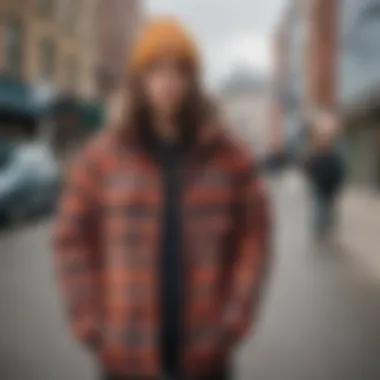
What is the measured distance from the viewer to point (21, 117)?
2.72 feet

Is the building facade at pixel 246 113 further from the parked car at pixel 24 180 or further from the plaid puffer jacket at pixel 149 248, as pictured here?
the parked car at pixel 24 180

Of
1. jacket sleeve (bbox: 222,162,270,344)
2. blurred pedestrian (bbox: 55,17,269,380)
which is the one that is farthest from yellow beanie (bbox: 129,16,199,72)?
jacket sleeve (bbox: 222,162,270,344)

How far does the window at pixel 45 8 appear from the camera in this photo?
2.75 ft

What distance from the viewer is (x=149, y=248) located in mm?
639

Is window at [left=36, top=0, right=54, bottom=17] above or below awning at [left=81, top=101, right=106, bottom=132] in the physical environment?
above

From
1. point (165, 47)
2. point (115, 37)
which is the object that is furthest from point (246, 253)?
point (115, 37)

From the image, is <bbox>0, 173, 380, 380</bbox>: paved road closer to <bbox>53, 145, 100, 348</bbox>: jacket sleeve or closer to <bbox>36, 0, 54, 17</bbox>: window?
<bbox>53, 145, 100, 348</bbox>: jacket sleeve

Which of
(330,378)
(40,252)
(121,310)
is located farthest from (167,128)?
(330,378)

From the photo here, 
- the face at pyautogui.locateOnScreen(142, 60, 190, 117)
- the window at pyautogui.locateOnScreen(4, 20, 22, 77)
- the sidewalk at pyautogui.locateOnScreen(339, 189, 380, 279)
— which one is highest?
the window at pyautogui.locateOnScreen(4, 20, 22, 77)

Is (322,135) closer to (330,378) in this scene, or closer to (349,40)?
(349,40)

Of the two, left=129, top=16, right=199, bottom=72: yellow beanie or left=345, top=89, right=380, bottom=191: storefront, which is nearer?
left=129, top=16, right=199, bottom=72: yellow beanie

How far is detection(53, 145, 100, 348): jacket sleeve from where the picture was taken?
64cm

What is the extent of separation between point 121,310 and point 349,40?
387 millimetres

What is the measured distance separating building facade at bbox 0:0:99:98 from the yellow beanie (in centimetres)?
18
